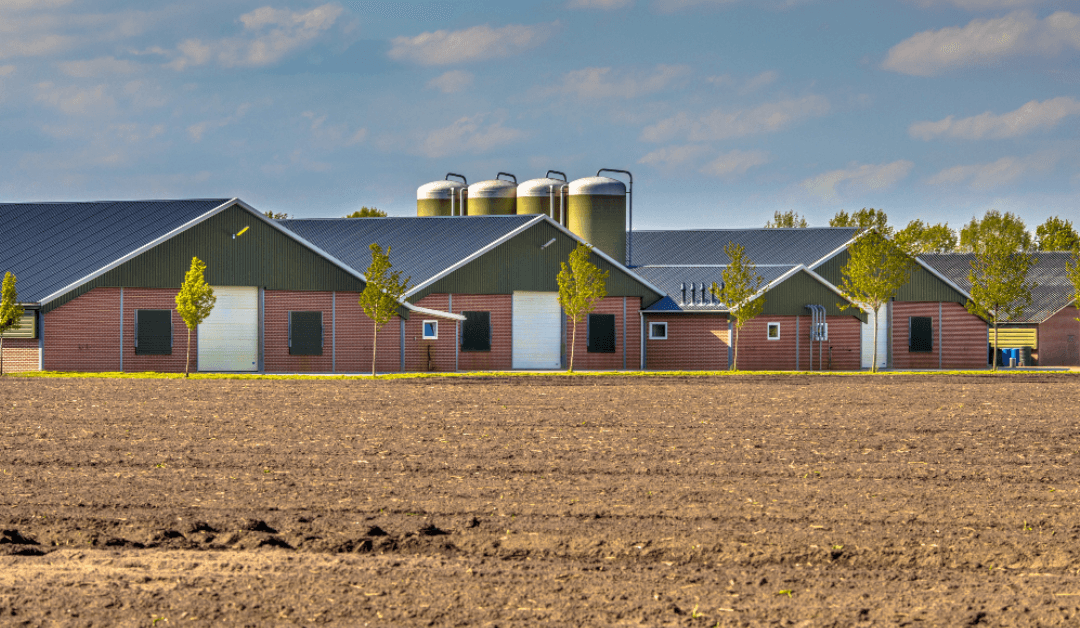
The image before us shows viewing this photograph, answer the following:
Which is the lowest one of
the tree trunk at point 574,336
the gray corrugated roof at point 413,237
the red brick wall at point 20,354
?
the red brick wall at point 20,354

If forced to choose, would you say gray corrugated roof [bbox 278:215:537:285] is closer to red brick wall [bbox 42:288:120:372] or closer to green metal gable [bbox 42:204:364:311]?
green metal gable [bbox 42:204:364:311]

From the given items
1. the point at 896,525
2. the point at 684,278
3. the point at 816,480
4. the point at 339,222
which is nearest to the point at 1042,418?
the point at 816,480

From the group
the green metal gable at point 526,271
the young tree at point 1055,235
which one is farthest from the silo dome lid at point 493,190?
the young tree at point 1055,235

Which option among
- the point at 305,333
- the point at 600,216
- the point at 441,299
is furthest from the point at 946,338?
the point at 305,333

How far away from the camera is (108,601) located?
8609 millimetres

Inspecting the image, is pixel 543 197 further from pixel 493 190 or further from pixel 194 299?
pixel 194 299

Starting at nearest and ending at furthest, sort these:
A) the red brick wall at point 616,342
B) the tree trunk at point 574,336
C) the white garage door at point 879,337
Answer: the tree trunk at point 574,336, the red brick wall at point 616,342, the white garage door at point 879,337

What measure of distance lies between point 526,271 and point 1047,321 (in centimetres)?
2562

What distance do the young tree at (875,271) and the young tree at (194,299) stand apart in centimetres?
2428

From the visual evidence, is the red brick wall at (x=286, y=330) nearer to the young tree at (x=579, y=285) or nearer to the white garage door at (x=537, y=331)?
the white garage door at (x=537, y=331)

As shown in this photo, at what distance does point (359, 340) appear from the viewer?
43219mm

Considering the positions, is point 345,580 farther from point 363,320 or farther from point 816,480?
point 363,320

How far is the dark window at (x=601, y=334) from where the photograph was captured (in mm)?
46628

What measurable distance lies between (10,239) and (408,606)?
4026cm
